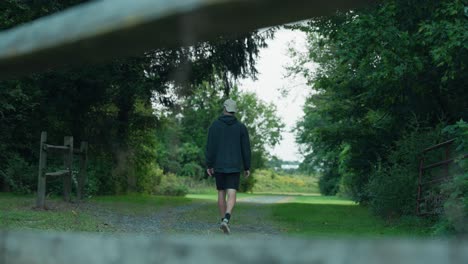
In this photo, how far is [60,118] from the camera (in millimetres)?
22578

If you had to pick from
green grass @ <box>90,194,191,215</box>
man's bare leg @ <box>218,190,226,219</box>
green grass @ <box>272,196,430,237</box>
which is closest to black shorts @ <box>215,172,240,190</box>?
man's bare leg @ <box>218,190,226,219</box>

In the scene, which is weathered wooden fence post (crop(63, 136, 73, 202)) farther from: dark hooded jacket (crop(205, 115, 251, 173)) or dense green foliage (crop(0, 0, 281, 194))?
dark hooded jacket (crop(205, 115, 251, 173))

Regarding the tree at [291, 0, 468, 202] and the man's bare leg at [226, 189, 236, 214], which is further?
the tree at [291, 0, 468, 202]

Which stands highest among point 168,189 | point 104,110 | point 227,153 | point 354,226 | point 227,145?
point 104,110

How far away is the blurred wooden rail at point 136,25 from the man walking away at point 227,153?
9.17 m

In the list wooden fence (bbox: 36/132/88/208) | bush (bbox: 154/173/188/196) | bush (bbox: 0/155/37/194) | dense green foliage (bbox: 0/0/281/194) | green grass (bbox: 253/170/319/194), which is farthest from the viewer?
green grass (bbox: 253/170/319/194)

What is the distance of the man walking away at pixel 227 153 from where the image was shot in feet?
33.3

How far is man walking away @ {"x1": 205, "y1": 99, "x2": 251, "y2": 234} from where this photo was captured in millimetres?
10164

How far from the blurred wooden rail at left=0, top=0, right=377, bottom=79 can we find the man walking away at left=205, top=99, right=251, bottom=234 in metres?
9.17

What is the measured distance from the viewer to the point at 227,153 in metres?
10.2

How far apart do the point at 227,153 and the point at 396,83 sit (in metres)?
5.36

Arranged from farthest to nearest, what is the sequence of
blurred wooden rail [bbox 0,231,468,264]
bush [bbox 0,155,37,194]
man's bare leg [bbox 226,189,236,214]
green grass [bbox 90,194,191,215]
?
1. bush [bbox 0,155,37,194]
2. green grass [bbox 90,194,191,215]
3. man's bare leg [bbox 226,189,236,214]
4. blurred wooden rail [bbox 0,231,468,264]

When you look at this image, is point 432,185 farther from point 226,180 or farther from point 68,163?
point 68,163

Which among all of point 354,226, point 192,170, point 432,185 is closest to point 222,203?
point 354,226
